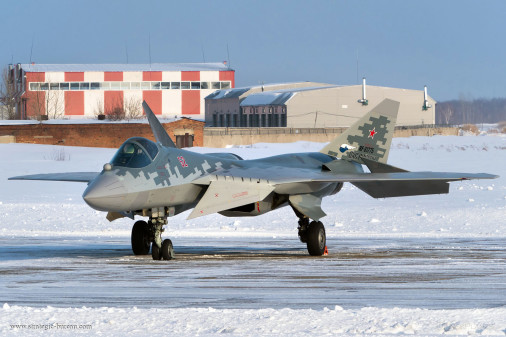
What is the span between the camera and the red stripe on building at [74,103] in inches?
4247

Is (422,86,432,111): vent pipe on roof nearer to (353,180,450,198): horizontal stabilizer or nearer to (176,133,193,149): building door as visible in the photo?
(176,133,193,149): building door

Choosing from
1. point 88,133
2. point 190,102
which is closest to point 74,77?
point 190,102

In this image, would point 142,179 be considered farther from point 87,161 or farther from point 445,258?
point 87,161

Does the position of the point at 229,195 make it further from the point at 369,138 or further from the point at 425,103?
the point at 425,103

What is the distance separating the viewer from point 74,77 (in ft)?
356

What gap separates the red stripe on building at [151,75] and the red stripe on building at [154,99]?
5.32ft

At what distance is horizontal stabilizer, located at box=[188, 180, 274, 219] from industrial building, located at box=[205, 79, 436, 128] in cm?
7167

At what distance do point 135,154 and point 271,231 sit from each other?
34.1 ft

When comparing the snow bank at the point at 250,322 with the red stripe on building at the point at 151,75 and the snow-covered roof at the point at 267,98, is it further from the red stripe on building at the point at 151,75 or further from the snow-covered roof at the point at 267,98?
the red stripe on building at the point at 151,75

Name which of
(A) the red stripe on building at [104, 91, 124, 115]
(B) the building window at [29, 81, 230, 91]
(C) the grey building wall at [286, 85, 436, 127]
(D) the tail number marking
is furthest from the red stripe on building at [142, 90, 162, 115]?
(D) the tail number marking

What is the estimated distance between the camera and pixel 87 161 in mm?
56156

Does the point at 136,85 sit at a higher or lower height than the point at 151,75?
lower

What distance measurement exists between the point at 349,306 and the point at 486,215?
17.9 m

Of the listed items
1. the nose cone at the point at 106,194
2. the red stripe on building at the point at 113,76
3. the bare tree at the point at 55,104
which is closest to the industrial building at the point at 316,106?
the red stripe on building at the point at 113,76
